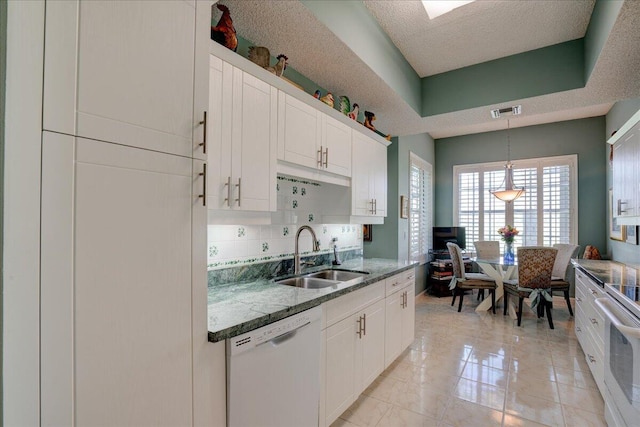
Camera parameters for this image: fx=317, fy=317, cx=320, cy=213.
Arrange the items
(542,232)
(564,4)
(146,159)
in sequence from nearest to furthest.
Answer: (146,159) → (564,4) → (542,232)

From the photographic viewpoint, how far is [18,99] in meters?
0.77

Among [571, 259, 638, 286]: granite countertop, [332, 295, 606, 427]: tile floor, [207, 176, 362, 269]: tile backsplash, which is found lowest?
[332, 295, 606, 427]: tile floor

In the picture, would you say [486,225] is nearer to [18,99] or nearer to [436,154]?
[436,154]

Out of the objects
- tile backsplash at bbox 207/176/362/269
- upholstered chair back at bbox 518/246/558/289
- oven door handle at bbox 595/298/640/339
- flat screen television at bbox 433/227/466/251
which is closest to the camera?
oven door handle at bbox 595/298/640/339

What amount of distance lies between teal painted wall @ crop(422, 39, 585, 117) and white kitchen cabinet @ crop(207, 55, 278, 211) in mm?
2180

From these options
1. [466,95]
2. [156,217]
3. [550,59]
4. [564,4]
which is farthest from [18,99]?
[550,59]

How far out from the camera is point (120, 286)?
0.96 metres

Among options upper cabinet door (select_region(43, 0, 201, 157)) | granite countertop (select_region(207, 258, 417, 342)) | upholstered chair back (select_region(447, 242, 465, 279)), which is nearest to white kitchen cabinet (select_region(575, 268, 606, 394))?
upholstered chair back (select_region(447, 242, 465, 279))

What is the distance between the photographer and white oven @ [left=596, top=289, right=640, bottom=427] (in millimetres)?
1533

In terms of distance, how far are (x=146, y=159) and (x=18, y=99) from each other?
324 millimetres

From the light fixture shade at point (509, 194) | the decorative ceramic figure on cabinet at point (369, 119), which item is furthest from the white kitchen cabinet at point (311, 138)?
the light fixture shade at point (509, 194)

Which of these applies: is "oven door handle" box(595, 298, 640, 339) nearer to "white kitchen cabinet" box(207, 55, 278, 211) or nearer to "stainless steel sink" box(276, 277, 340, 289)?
"stainless steel sink" box(276, 277, 340, 289)

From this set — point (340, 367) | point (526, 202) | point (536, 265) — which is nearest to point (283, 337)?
point (340, 367)

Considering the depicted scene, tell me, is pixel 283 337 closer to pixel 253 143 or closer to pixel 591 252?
pixel 253 143
